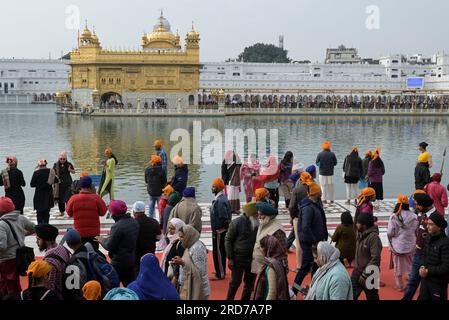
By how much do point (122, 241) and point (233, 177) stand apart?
5083 mm

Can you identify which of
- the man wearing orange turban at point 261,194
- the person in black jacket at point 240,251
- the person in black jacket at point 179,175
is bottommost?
the person in black jacket at point 240,251

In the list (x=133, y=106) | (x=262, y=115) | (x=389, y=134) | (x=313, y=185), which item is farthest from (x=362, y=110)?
(x=313, y=185)

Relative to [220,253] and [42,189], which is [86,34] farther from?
[220,253]

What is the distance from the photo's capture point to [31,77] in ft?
322

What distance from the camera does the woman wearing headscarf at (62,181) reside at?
32.7 feet

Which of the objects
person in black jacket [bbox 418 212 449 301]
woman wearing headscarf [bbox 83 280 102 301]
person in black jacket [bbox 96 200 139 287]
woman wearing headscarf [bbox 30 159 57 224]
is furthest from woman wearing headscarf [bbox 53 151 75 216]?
person in black jacket [bbox 418 212 449 301]

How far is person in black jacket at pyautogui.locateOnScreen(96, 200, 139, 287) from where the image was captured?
18.3ft

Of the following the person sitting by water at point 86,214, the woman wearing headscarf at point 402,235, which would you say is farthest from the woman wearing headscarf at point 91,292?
the woman wearing headscarf at point 402,235

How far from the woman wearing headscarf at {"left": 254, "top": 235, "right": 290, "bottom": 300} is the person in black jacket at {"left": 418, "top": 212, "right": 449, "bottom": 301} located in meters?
1.26

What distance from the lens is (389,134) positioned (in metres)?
34.1

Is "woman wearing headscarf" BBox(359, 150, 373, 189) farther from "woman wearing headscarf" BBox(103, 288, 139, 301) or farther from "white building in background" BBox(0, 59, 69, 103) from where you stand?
"white building in background" BBox(0, 59, 69, 103)

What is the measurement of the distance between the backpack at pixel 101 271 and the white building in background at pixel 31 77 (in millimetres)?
97037

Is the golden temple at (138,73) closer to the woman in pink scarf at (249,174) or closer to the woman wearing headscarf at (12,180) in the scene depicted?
the woman in pink scarf at (249,174)
